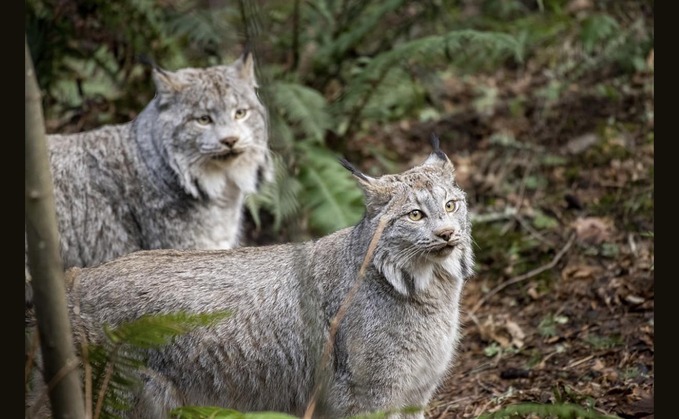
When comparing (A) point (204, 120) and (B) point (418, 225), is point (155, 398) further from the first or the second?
(A) point (204, 120)

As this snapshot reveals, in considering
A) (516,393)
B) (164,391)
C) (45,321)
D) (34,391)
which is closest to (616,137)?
(516,393)

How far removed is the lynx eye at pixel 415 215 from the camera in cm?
504

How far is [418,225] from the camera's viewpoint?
5008mm

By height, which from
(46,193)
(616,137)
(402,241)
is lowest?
(616,137)

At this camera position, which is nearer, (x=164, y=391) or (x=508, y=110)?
(x=164, y=391)

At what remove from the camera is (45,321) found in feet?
9.91

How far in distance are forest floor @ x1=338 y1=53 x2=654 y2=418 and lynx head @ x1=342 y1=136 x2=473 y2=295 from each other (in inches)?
39.2

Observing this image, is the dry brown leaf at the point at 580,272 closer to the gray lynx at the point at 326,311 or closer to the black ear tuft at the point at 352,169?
the gray lynx at the point at 326,311

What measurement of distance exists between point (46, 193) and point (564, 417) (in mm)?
2261

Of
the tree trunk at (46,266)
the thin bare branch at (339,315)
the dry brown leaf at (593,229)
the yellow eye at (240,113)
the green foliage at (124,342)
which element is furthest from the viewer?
the dry brown leaf at (593,229)

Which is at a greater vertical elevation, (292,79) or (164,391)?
(292,79)

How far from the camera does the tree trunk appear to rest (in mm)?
2893

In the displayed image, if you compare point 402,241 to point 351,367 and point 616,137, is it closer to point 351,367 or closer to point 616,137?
point 351,367

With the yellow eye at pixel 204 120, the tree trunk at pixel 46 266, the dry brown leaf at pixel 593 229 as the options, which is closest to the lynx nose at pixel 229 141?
the yellow eye at pixel 204 120
